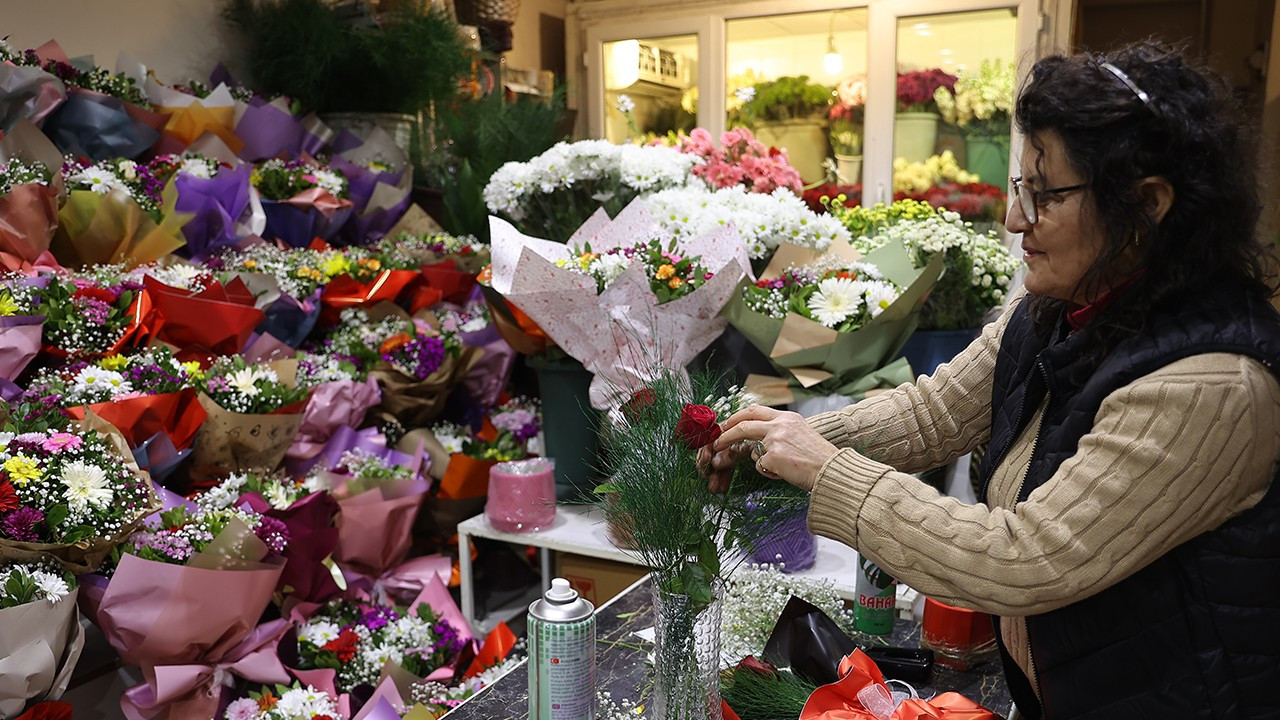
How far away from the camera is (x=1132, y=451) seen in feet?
2.98

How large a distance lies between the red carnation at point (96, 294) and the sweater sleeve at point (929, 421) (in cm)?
144

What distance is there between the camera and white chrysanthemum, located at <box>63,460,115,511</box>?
1485 millimetres

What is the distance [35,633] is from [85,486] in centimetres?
23

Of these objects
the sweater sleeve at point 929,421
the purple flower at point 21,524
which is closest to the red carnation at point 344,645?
the purple flower at point 21,524

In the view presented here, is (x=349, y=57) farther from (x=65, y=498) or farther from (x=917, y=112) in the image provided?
(x=917, y=112)

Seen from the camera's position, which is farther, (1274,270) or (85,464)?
(85,464)

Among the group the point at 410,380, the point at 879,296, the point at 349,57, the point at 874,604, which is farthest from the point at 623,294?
the point at 349,57

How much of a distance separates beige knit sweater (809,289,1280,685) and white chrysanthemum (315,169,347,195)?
2031 millimetres

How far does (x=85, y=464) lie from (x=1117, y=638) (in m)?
1.46

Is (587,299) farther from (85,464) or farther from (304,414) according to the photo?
(85,464)

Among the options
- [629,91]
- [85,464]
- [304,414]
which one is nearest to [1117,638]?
[85,464]

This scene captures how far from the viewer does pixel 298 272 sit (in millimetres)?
2381

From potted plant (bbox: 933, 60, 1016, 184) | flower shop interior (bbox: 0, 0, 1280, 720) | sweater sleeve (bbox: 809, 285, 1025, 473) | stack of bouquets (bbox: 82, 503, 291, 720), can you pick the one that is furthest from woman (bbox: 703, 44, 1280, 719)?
potted plant (bbox: 933, 60, 1016, 184)

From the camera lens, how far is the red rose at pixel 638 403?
3.92ft
